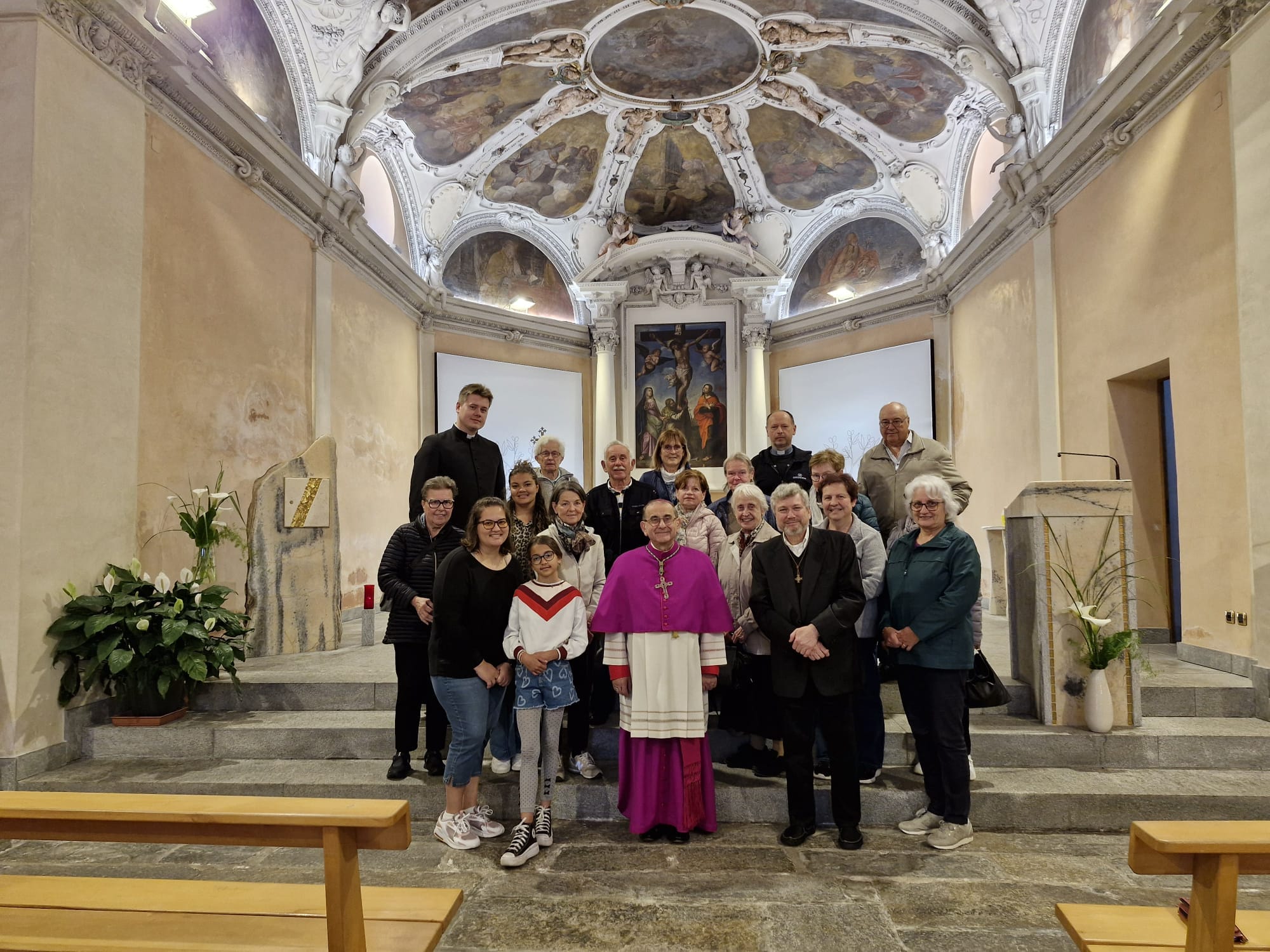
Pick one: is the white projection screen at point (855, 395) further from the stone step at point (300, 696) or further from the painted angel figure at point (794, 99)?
the stone step at point (300, 696)

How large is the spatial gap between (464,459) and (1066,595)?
12.2ft

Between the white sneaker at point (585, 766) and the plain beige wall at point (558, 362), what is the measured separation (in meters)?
8.99

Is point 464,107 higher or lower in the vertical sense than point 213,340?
higher

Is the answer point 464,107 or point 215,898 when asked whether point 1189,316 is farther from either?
point 464,107

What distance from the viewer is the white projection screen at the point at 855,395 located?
39.5ft

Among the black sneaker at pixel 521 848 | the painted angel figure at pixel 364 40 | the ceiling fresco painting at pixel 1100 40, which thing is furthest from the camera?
the painted angel figure at pixel 364 40

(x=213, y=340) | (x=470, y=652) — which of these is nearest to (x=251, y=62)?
(x=213, y=340)

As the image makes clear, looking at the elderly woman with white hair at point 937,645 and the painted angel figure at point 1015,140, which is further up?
the painted angel figure at point 1015,140

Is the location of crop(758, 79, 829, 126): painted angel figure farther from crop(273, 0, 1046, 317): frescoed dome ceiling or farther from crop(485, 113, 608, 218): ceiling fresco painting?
crop(485, 113, 608, 218): ceiling fresco painting

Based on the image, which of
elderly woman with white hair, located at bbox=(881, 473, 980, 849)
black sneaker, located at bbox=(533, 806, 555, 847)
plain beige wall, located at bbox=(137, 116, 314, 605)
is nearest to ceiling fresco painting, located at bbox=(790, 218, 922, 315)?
plain beige wall, located at bbox=(137, 116, 314, 605)

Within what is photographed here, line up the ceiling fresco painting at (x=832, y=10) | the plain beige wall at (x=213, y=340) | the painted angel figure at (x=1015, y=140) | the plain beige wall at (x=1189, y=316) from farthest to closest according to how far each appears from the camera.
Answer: the ceiling fresco painting at (x=832, y=10) < the painted angel figure at (x=1015, y=140) < the plain beige wall at (x=213, y=340) < the plain beige wall at (x=1189, y=316)

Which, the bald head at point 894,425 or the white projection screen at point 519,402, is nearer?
the bald head at point 894,425

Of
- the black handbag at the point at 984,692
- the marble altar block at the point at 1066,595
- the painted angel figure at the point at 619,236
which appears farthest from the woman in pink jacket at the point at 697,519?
the painted angel figure at the point at 619,236

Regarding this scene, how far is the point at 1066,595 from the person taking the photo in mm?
5000
